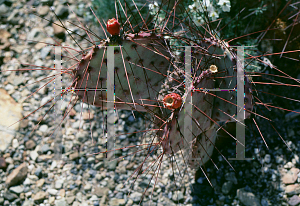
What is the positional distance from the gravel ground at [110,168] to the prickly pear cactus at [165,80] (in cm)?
28

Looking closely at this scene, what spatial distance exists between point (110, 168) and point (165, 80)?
37.1 inches

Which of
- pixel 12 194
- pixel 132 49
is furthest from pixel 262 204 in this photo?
pixel 12 194

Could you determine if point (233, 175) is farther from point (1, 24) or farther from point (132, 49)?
point (1, 24)

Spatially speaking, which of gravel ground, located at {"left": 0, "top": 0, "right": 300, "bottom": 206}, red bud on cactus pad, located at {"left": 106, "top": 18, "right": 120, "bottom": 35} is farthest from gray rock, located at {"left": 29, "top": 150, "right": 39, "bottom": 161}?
red bud on cactus pad, located at {"left": 106, "top": 18, "right": 120, "bottom": 35}

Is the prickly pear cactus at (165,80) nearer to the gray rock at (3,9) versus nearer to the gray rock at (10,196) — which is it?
the gray rock at (10,196)

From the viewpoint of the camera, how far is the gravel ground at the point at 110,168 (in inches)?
81.6

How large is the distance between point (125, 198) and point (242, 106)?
44.6 inches

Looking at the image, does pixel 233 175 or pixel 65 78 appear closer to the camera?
pixel 233 175

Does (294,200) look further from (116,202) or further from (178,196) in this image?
(116,202)

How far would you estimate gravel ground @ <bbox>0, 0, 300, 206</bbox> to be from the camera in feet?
6.80

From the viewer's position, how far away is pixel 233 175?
214cm

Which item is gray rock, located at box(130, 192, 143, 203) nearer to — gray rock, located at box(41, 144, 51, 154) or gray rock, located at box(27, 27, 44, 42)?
gray rock, located at box(41, 144, 51, 154)

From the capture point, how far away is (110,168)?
2.35 m

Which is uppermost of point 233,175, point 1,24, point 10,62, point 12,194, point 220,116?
point 1,24
